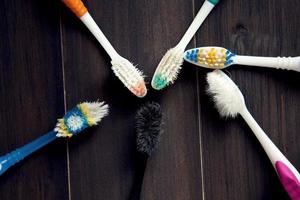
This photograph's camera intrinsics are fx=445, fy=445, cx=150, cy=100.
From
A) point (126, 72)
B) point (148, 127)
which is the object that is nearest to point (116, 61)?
point (126, 72)

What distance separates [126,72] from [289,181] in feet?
1.10

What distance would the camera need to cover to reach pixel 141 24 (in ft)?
2.61

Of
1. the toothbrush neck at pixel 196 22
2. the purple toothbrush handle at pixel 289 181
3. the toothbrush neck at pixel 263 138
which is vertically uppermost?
the toothbrush neck at pixel 196 22

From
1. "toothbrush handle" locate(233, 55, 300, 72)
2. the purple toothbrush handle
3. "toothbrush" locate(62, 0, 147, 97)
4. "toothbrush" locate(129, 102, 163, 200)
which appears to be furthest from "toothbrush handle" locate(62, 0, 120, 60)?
the purple toothbrush handle

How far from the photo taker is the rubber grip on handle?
767 millimetres

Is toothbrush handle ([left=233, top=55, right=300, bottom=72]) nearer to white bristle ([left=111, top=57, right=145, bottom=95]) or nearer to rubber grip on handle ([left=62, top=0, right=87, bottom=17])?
white bristle ([left=111, top=57, right=145, bottom=95])

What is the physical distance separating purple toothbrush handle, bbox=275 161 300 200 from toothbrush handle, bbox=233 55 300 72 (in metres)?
0.17

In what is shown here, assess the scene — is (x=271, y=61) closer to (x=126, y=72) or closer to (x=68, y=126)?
(x=126, y=72)

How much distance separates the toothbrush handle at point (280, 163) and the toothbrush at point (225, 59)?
0.09m

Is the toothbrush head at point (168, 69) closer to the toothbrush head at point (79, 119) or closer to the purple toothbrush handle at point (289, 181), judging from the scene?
the toothbrush head at point (79, 119)

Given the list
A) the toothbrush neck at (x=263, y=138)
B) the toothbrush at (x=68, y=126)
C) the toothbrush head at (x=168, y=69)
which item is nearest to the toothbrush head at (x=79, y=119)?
the toothbrush at (x=68, y=126)

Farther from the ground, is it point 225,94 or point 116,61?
point 116,61

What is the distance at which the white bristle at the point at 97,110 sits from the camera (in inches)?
30.3

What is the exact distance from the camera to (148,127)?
763 mm
